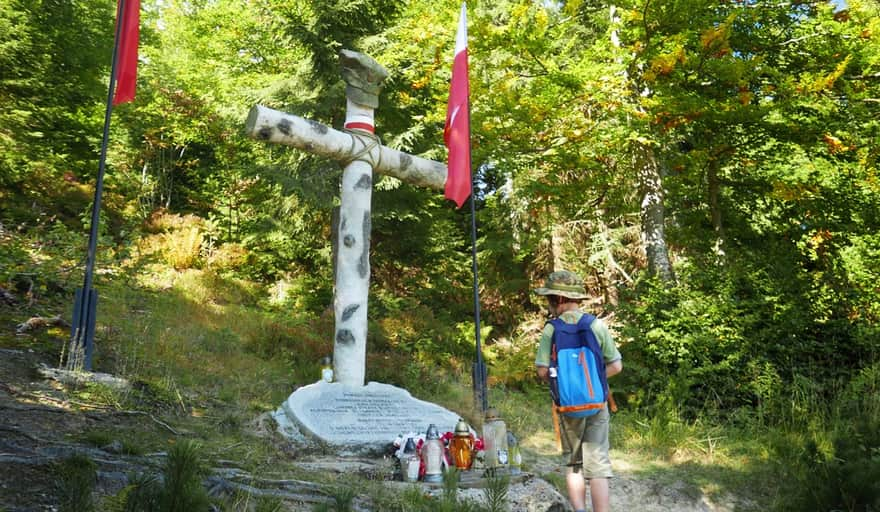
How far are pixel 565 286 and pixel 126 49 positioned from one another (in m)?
5.86

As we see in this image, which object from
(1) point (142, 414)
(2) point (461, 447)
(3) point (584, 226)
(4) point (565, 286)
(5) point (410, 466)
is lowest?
(5) point (410, 466)

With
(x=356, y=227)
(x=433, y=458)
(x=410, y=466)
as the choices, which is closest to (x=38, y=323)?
(x=356, y=227)

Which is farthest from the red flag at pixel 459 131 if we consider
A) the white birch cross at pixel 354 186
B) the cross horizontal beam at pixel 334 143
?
the white birch cross at pixel 354 186

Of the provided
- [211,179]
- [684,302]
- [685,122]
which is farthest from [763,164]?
[211,179]

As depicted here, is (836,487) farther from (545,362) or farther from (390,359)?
(390,359)

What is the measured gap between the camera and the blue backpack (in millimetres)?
3873

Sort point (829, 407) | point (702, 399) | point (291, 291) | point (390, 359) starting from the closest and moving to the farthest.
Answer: point (829, 407) → point (702, 399) → point (390, 359) → point (291, 291)

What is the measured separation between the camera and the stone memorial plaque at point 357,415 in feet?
19.7

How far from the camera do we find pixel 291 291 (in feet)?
46.8

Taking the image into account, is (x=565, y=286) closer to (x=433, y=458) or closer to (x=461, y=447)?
(x=433, y=458)

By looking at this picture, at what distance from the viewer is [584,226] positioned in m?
15.4

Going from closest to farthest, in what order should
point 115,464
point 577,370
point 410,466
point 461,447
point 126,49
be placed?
point 115,464, point 577,370, point 410,466, point 461,447, point 126,49

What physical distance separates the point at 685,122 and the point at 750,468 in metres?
5.42

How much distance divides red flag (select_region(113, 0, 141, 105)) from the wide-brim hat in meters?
5.52
